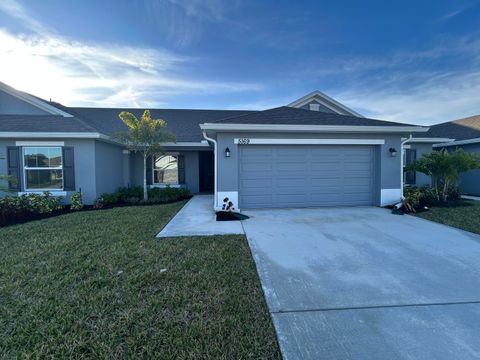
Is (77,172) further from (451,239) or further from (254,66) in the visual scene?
(451,239)

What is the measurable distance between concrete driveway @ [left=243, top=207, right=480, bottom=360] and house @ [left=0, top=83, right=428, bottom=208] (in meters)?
2.52

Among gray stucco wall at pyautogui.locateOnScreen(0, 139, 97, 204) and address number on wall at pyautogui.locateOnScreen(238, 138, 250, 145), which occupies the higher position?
address number on wall at pyautogui.locateOnScreen(238, 138, 250, 145)

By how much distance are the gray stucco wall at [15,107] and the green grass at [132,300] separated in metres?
7.76

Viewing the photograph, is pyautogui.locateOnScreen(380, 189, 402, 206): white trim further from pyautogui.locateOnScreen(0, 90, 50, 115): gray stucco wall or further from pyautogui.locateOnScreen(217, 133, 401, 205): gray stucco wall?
pyautogui.locateOnScreen(0, 90, 50, 115): gray stucco wall

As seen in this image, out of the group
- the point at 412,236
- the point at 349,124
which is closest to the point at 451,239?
the point at 412,236

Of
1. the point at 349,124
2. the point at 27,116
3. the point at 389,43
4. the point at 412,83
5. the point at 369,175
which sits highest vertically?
the point at 389,43

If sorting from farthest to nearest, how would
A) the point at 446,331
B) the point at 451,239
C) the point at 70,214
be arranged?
the point at 70,214, the point at 451,239, the point at 446,331

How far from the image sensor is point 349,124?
790 cm

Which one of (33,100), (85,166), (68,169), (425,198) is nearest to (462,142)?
(425,198)

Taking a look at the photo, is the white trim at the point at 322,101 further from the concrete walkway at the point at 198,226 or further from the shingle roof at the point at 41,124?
the shingle roof at the point at 41,124

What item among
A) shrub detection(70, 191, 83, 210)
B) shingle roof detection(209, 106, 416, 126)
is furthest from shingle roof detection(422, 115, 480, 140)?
shrub detection(70, 191, 83, 210)

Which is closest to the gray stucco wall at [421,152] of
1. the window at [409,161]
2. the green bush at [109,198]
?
the window at [409,161]

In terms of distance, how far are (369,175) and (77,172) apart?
11.4 meters

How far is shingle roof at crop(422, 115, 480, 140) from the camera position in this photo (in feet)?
42.3
